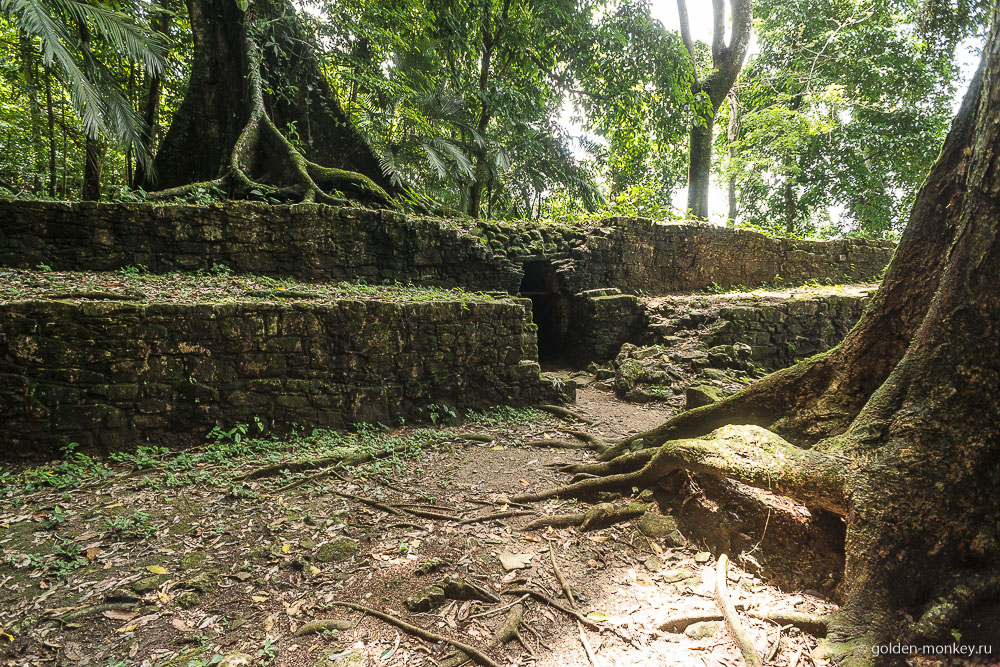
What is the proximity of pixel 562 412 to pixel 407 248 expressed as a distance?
399 centimetres

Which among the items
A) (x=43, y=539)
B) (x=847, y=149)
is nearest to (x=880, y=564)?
(x=43, y=539)

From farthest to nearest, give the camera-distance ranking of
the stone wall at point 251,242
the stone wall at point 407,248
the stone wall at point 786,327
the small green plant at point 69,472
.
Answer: the stone wall at point 786,327 → the stone wall at point 407,248 → the stone wall at point 251,242 → the small green plant at point 69,472

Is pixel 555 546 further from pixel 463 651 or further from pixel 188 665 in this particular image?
pixel 188 665

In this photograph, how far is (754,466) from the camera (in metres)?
2.48

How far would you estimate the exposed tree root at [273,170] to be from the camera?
22.5 ft

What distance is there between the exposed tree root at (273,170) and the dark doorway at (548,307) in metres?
3.56

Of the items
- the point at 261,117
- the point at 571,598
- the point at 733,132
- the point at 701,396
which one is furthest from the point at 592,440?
the point at 733,132

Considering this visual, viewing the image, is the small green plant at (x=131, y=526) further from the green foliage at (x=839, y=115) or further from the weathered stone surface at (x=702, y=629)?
the green foliage at (x=839, y=115)

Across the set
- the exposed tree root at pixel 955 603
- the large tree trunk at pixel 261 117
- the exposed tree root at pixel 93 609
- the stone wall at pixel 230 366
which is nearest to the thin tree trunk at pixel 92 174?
the large tree trunk at pixel 261 117

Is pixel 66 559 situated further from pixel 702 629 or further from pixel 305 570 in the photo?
pixel 702 629

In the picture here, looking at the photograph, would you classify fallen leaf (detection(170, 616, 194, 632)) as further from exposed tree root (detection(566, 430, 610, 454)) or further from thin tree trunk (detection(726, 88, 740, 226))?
thin tree trunk (detection(726, 88, 740, 226))

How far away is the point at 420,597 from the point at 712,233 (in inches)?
450

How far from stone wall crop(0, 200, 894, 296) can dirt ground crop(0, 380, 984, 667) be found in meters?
3.04

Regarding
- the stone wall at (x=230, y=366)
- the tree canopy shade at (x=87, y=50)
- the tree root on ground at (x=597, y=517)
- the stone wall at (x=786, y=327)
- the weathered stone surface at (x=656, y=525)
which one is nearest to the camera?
the weathered stone surface at (x=656, y=525)
